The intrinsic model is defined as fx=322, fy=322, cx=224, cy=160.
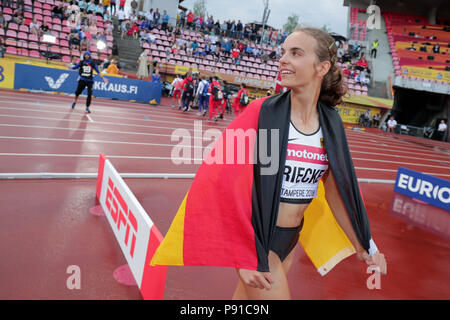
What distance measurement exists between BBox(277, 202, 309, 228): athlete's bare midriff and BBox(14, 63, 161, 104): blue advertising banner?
15.9 metres

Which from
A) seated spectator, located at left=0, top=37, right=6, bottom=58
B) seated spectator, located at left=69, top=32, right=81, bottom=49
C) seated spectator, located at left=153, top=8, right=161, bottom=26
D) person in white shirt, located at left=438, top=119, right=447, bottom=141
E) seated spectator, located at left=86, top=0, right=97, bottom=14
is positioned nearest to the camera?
seated spectator, located at left=0, top=37, right=6, bottom=58

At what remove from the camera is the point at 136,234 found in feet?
8.76

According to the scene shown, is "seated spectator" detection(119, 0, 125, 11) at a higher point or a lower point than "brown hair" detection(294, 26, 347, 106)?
higher

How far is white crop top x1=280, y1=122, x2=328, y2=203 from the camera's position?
1.78 meters

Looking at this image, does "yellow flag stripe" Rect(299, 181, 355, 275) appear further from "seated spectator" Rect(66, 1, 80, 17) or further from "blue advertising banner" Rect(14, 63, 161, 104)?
"seated spectator" Rect(66, 1, 80, 17)

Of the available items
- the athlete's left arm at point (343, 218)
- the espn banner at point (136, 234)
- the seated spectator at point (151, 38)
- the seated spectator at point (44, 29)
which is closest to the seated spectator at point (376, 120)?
the seated spectator at point (151, 38)

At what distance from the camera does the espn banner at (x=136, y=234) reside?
226cm

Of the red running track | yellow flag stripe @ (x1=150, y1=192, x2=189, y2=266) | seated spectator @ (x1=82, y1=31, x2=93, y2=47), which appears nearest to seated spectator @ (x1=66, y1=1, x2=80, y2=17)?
seated spectator @ (x1=82, y1=31, x2=93, y2=47)

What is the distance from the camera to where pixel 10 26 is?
60.4 ft

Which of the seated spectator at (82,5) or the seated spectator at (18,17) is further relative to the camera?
the seated spectator at (82,5)

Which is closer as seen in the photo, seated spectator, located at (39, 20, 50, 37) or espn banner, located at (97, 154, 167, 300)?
espn banner, located at (97, 154, 167, 300)

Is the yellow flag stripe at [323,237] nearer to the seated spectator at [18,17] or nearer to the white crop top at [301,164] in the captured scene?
the white crop top at [301,164]

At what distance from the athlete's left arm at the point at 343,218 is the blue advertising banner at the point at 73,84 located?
1592 centimetres
